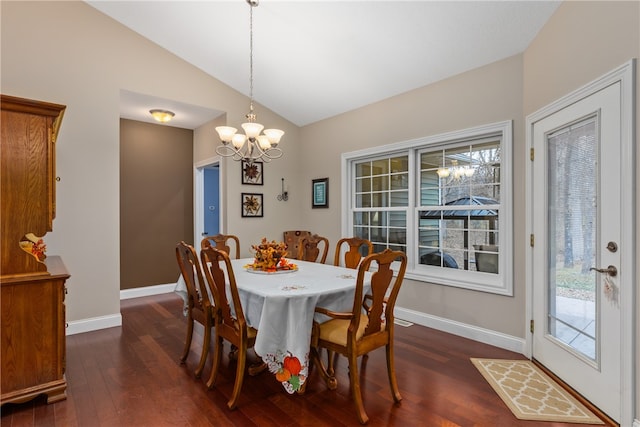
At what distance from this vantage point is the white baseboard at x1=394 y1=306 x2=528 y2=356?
3.00 metres

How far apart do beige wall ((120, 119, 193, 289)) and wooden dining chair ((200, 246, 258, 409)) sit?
3274mm

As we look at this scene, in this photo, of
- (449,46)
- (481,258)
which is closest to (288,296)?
(481,258)

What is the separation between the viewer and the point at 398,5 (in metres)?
2.77

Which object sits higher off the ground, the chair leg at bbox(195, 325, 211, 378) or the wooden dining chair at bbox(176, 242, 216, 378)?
the wooden dining chair at bbox(176, 242, 216, 378)

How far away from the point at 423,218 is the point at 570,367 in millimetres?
1900

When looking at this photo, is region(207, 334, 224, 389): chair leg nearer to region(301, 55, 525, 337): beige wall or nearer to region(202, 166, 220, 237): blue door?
region(301, 55, 525, 337): beige wall

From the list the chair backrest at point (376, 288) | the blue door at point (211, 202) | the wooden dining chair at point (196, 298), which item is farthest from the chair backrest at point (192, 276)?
the blue door at point (211, 202)

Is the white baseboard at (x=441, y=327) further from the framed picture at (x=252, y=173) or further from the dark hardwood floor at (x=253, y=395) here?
the framed picture at (x=252, y=173)

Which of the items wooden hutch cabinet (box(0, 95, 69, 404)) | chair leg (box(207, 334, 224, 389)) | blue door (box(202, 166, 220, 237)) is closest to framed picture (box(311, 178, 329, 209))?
blue door (box(202, 166, 220, 237))

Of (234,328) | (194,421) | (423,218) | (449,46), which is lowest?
(194,421)

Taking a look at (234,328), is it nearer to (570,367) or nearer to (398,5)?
(570,367)

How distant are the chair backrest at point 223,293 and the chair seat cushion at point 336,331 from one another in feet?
1.68

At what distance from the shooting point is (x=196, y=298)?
2.72m

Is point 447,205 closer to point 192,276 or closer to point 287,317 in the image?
point 287,317
